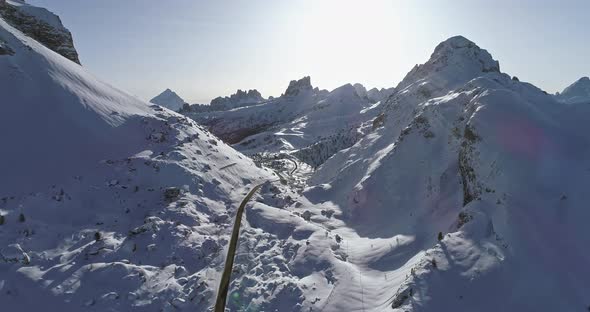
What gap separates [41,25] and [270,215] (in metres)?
53.7

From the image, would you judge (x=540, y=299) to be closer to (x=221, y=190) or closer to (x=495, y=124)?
(x=495, y=124)

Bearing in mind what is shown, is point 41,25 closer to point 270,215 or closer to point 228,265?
point 270,215

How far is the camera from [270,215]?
25234 mm

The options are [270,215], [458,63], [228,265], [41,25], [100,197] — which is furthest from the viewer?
[458,63]

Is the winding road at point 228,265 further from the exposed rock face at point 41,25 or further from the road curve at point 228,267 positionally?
the exposed rock face at point 41,25

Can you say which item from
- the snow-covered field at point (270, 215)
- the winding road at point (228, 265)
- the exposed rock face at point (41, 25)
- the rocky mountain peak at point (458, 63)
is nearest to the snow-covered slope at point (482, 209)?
the snow-covered field at point (270, 215)

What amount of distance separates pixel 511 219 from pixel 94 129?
31.5 meters

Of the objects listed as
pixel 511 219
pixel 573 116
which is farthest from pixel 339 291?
pixel 573 116

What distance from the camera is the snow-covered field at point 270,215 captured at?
14086 mm

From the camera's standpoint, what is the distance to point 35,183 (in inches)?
838

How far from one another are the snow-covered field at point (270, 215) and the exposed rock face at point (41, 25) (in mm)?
18222

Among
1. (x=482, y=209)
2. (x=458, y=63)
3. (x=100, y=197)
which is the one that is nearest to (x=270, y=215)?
(x=100, y=197)

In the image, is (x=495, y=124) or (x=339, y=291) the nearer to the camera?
(x=339, y=291)

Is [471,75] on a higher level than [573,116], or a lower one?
higher
